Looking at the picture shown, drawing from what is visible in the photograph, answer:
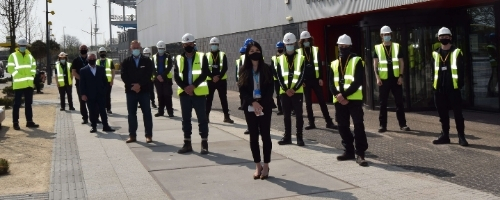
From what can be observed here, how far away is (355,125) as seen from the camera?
948cm

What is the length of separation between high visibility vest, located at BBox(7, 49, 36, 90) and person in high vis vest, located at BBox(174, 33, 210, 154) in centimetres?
546

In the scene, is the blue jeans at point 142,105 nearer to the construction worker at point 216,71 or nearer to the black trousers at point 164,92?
the construction worker at point 216,71

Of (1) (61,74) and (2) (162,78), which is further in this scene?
(1) (61,74)

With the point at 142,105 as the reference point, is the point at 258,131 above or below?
below

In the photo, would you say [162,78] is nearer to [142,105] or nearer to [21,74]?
[21,74]

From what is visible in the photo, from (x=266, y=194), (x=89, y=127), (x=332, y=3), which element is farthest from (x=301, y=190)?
(x=332, y=3)

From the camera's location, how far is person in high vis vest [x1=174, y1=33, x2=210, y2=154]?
35.8 ft

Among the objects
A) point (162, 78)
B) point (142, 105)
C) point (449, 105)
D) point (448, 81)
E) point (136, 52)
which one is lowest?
point (449, 105)

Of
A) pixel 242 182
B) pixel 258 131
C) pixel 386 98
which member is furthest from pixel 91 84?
pixel 242 182

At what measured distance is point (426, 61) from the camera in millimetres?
15891

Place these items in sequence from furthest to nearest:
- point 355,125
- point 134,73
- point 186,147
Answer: point 134,73, point 186,147, point 355,125

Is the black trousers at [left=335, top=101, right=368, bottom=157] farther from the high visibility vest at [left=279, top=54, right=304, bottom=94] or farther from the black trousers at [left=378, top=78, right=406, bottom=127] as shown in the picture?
the black trousers at [left=378, top=78, right=406, bottom=127]

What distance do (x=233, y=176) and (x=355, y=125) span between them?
187cm

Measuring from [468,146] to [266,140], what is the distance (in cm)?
378
